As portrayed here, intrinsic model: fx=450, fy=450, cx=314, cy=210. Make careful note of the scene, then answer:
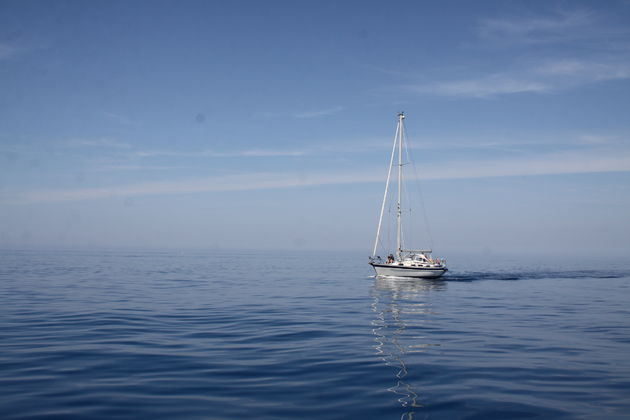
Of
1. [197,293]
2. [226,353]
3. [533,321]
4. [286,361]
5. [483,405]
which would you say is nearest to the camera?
[483,405]

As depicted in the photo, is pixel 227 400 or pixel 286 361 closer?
pixel 227 400

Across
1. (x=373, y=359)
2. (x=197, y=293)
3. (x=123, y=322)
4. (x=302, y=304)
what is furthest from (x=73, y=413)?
(x=197, y=293)

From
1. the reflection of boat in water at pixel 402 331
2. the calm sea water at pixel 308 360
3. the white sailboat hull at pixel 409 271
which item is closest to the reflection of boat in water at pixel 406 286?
the reflection of boat in water at pixel 402 331

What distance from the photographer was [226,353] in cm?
1770

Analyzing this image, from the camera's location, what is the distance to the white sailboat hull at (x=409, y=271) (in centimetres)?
6000

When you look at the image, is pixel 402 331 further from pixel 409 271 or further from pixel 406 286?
pixel 409 271

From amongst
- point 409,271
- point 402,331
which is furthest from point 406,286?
point 402,331

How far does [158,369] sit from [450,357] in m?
10.8

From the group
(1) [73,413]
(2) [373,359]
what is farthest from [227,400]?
(2) [373,359]

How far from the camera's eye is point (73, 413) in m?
11.2

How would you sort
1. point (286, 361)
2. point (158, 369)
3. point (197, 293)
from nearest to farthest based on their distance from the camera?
point (158, 369) → point (286, 361) → point (197, 293)

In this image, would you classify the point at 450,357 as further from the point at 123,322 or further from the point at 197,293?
the point at 197,293

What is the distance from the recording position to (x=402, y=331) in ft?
77.1

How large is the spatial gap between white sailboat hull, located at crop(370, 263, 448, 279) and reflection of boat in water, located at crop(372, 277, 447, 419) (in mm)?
11793
